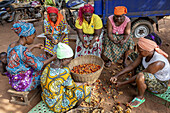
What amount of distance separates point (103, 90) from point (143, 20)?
11.1ft

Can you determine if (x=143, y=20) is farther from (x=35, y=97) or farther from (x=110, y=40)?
(x=35, y=97)

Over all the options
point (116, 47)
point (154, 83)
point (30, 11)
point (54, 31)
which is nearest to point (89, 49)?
point (116, 47)

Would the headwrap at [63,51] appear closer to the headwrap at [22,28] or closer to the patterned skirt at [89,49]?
the headwrap at [22,28]

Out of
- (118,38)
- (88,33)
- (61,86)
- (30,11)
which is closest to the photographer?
(61,86)

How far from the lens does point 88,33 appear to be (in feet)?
12.2

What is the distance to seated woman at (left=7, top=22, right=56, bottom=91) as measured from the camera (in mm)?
2354

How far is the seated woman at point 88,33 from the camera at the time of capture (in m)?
3.54

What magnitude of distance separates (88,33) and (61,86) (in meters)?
1.94

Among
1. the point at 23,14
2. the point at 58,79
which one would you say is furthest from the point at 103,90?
the point at 23,14

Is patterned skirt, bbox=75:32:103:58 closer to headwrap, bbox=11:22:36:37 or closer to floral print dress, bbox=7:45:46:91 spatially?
floral print dress, bbox=7:45:46:91

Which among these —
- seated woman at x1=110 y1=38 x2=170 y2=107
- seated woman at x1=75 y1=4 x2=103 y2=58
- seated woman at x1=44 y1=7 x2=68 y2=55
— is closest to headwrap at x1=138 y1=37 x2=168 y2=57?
seated woman at x1=110 y1=38 x2=170 y2=107

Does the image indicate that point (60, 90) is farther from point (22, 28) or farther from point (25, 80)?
point (22, 28)

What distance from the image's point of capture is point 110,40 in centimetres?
365

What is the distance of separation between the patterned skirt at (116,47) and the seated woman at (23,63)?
69.9 inches
